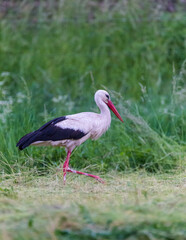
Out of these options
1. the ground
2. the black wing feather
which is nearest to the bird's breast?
the black wing feather

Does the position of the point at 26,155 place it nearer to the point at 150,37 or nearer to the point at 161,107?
the point at 161,107

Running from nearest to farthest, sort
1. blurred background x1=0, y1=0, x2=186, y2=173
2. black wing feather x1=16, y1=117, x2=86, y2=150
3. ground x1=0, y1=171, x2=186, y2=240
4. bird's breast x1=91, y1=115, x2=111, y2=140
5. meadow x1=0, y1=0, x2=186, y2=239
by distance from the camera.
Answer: ground x1=0, y1=171, x2=186, y2=240 → meadow x1=0, y1=0, x2=186, y2=239 → black wing feather x1=16, y1=117, x2=86, y2=150 → bird's breast x1=91, y1=115, x2=111, y2=140 → blurred background x1=0, y1=0, x2=186, y2=173

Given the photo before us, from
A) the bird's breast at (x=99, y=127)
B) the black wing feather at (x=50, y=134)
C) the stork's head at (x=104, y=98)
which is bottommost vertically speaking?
the bird's breast at (x=99, y=127)

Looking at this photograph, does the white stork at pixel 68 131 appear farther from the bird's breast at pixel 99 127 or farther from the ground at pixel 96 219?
the ground at pixel 96 219

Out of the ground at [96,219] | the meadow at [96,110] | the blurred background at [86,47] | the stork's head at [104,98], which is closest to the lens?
the ground at [96,219]

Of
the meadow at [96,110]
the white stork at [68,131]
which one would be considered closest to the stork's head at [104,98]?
the white stork at [68,131]

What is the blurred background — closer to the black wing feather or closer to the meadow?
the meadow

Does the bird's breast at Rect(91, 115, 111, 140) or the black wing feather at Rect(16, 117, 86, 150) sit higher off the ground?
the black wing feather at Rect(16, 117, 86, 150)

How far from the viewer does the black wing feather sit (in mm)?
5102

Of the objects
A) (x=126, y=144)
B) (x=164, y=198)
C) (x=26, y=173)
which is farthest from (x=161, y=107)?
(x=164, y=198)

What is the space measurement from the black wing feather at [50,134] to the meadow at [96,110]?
0.33 m

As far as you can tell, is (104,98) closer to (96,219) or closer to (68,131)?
(68,131)

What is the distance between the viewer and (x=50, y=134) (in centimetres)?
518

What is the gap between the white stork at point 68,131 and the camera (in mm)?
5148
